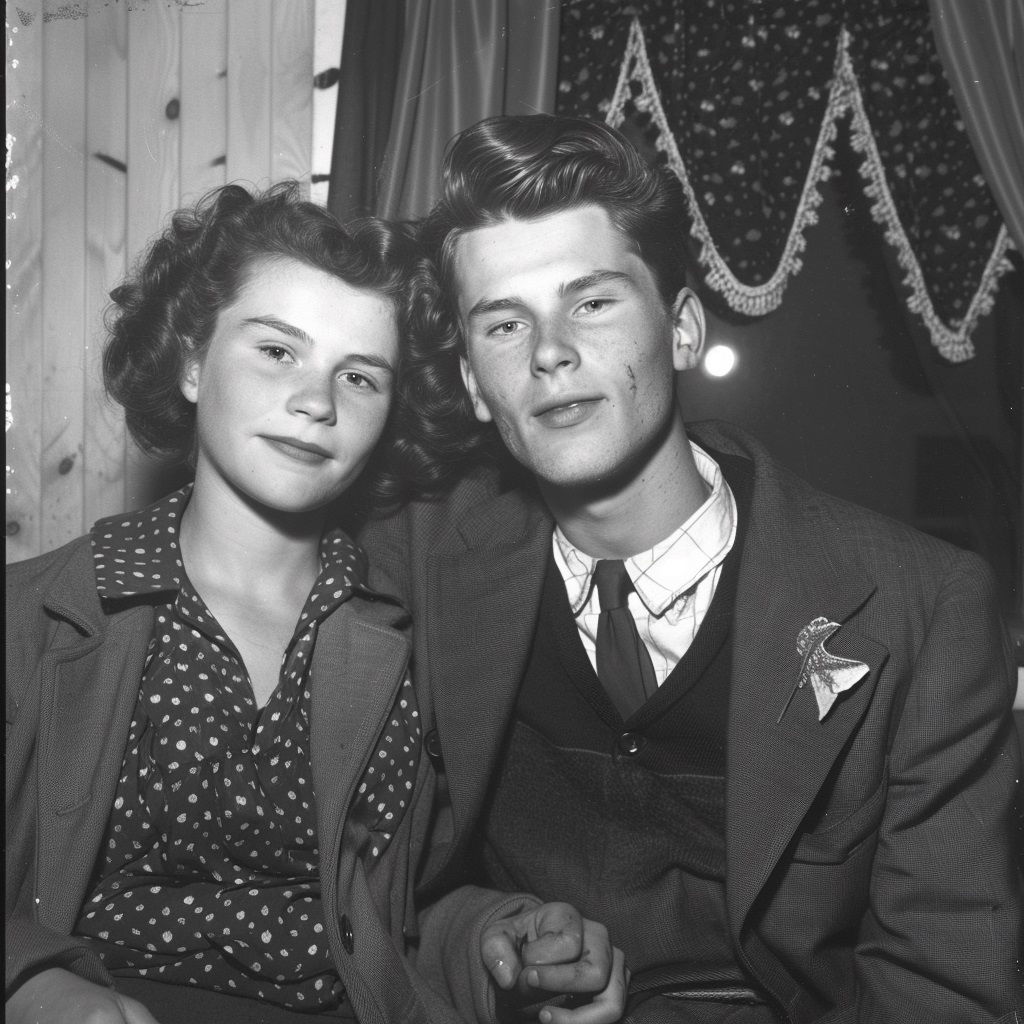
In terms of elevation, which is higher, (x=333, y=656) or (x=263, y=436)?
(x=263, y=436)

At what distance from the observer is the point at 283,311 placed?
139 centimetres

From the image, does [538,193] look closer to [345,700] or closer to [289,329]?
[289,329]

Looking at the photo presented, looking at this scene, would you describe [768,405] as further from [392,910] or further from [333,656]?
[392,910]

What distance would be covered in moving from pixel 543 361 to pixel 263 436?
0.46 metres

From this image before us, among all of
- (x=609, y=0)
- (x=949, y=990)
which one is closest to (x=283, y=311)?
(x=609, y=0)

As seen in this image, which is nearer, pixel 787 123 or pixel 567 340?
pixel 567 340

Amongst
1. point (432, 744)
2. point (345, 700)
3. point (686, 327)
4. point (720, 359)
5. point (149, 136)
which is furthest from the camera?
point (720, 359)

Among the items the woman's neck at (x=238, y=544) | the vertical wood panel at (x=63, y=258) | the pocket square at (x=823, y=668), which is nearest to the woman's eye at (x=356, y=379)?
the woman's neck at (x=238, y=544)

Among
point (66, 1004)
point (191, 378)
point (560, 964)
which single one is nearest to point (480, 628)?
point (560, 964)

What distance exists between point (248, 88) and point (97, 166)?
1.16 ft

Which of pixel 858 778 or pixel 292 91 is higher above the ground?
pixel 292 91

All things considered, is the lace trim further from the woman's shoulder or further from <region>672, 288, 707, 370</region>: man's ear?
the woman's shoulder

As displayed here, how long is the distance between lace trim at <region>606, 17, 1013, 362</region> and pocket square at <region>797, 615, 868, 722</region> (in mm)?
1051

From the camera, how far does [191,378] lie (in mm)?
1477
